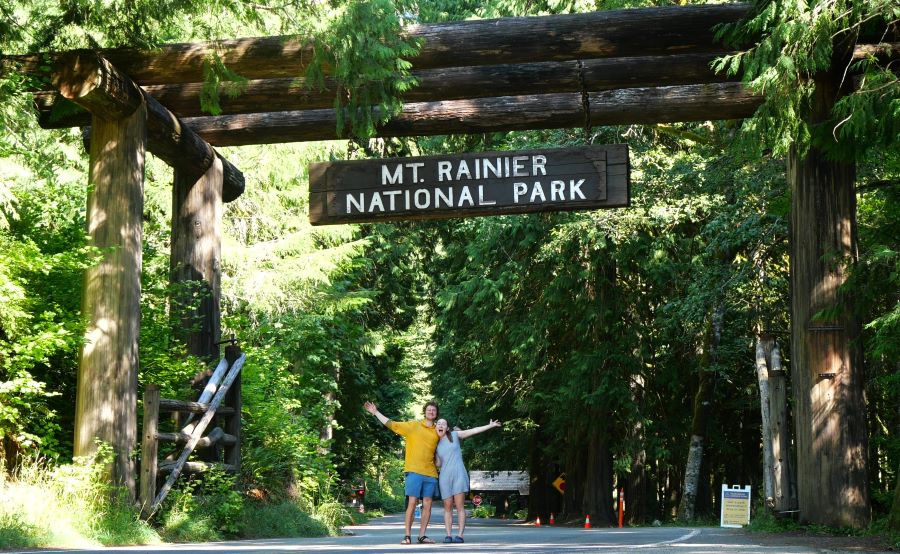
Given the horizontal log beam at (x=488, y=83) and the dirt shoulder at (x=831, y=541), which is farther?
the horizontal log beam at (x=488, y=83)

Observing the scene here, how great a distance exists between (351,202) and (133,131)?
249 centimetres

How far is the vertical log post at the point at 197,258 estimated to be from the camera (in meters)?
14.4

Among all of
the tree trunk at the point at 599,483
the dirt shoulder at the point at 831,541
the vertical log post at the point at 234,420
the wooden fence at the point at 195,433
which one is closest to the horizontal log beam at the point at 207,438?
the wooden fence at the point at 195,433

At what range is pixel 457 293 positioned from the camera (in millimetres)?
29891

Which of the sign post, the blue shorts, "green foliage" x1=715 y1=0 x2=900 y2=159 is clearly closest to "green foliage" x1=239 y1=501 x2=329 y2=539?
the blue shorts

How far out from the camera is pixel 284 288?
83.0ft

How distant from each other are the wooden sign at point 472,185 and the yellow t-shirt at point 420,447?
91.5 inches

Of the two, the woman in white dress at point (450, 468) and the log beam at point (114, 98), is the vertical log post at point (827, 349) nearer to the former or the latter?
the woman in white dress at point (450, 468)

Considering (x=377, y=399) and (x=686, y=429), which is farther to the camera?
(x=377, y=399)

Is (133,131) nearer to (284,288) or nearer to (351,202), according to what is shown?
(351,202)

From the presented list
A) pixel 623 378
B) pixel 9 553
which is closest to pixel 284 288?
pixel 623 378

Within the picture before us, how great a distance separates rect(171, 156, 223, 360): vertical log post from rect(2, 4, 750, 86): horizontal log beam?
257cm

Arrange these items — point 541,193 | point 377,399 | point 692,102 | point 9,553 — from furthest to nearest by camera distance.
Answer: point 377,399 → point 692,102 → point 541,193 → point 9,553

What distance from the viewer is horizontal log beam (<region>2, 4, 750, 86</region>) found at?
1232 cm
